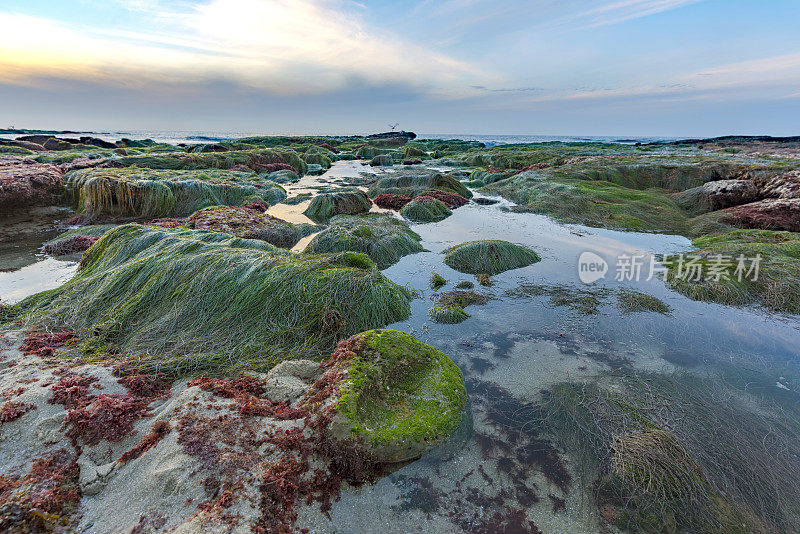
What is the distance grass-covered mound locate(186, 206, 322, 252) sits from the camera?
930 centimetres

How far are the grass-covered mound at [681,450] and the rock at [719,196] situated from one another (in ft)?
45.8

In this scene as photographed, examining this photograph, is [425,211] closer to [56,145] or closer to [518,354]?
[518,354]

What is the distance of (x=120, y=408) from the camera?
2914mm

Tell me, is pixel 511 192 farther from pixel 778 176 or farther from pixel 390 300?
pixel 390 300

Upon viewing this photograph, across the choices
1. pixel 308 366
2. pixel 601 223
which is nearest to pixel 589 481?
pixel 308 366

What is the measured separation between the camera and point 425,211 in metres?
13.1

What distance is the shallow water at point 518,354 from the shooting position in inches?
97.7

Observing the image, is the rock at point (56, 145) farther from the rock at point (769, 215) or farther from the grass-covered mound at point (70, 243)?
the rock at point (769, 215)

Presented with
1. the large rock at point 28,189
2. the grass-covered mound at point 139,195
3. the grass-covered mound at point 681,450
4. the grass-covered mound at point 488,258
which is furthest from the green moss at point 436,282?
the large rock at point 28,189

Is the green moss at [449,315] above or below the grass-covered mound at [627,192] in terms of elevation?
below

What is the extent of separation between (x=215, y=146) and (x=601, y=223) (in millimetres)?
37818

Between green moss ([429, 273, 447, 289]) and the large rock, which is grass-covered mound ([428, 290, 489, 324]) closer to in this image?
green moss ([429, 273, 447, 289])

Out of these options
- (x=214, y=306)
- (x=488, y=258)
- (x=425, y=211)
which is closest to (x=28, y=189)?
(x=214, y=306)

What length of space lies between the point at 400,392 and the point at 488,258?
5.20 m
